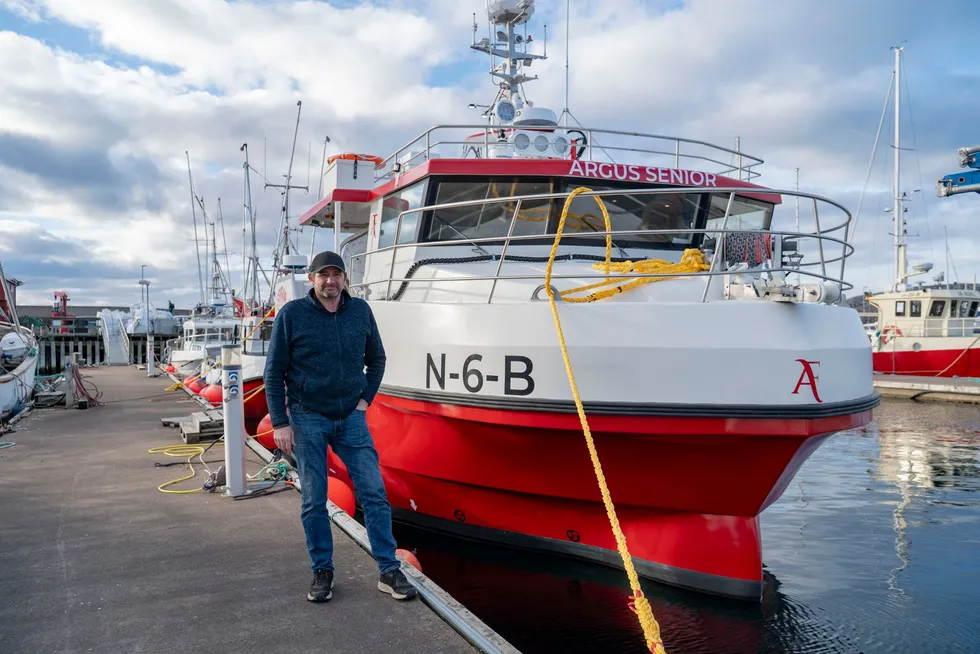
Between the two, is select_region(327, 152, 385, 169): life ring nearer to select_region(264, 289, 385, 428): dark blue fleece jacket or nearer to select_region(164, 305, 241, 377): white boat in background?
select_region(264, 289, 385, 428): dark blue fleece jacket

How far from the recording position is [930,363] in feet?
72.0

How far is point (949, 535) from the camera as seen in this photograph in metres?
6.71

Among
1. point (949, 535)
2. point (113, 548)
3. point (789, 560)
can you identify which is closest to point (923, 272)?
point (949, 535)

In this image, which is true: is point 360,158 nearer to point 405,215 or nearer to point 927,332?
point 405,215

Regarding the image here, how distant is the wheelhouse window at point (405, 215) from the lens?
6102 millimetres

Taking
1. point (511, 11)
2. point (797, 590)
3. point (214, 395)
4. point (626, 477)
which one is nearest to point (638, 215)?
point (626, 477)

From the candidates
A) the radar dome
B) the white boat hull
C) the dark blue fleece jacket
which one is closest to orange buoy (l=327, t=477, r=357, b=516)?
the dark blue fleece jacket

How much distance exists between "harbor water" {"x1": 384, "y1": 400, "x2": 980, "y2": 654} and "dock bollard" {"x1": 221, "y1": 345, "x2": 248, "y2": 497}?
5.17 ft

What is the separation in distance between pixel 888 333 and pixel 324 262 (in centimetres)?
2447

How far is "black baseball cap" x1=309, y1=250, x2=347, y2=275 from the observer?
3.37m

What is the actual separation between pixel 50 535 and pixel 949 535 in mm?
7718

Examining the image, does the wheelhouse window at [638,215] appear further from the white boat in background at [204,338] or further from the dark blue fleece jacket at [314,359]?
the white boat in background at [204,338]

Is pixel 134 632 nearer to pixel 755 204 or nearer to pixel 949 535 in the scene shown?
pixel 755 204

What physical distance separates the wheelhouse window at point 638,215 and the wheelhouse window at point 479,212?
35cm
